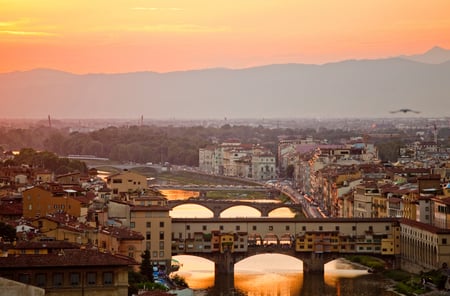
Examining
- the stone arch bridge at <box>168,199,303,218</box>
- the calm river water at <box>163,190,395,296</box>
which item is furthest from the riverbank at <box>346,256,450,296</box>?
the stone arch bridge at <box>168,199,303,218</box>

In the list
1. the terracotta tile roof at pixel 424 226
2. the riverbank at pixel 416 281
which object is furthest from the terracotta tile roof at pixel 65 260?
the terracotta tile roof at pixel 424 226

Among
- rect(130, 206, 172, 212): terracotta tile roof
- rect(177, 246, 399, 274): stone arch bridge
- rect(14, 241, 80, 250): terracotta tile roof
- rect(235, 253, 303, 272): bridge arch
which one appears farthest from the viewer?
rect(235, 253, 303, 272): bridge arch

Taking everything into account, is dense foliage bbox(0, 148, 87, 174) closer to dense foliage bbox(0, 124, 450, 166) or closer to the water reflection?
the water reflection

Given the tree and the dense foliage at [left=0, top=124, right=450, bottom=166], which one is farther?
the dense foliage at [left=0, top=124, right=450, bottom=166]

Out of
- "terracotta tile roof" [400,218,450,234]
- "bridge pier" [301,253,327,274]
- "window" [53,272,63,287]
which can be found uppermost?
"window" [53,272,63,287]

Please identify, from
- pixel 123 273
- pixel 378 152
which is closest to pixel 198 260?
pixel 123 273

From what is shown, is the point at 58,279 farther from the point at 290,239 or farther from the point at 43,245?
the point at 290,239
